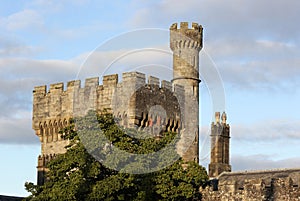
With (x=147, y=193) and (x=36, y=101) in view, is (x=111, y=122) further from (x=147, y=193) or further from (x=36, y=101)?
(x=36, y=101)

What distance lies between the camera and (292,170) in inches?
2557

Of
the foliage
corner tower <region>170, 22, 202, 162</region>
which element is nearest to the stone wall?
the foliage

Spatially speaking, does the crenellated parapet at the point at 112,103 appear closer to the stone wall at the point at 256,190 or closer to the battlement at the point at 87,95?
the battlement at the point at 87,95

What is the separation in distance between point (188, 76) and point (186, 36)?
3665 millimetres

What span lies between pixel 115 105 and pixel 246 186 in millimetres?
15331

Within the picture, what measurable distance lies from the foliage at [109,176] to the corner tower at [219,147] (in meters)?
25.9

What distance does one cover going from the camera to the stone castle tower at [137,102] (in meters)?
64.7

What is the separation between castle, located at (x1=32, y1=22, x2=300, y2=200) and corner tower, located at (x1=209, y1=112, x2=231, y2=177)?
58.8 inches

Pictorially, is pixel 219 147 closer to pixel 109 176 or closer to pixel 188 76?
pixel 188 76

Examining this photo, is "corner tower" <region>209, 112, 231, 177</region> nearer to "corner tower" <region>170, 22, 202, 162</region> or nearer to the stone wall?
"corner tower" <region>170, 22, 202, 162</region>

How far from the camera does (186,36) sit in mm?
77562

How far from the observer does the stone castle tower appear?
64.7 metres

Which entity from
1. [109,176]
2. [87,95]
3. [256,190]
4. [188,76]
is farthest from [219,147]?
[109,176]

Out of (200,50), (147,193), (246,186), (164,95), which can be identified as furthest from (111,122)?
(200,50)
